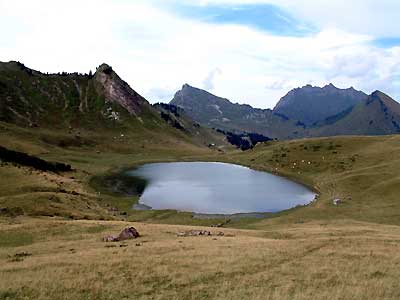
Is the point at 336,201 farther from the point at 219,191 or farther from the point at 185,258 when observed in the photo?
the point at 185,258

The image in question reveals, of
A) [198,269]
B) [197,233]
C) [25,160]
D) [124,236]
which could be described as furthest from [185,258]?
[25,160]

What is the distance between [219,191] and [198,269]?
306ft

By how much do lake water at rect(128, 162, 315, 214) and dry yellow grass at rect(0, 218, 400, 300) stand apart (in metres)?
55.1

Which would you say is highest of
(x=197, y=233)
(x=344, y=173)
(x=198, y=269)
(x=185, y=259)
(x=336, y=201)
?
(x=344, y=173)

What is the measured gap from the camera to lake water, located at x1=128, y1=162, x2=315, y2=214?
106000mm


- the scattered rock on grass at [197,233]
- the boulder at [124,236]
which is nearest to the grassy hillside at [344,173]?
the scattered rock on grass at [197,233]

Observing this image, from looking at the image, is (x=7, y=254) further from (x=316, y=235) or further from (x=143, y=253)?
(x=316, y=235)

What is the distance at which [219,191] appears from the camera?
417 ft

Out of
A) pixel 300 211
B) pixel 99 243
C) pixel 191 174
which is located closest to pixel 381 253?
pixel 99 243

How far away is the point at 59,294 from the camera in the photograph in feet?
91.1

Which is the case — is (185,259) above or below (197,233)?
below

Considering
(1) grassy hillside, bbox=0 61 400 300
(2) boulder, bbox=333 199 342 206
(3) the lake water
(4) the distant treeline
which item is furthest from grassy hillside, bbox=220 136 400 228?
(4) the distant treeline

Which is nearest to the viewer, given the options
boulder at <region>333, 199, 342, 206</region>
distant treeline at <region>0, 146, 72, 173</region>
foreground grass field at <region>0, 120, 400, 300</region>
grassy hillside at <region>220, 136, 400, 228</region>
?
foreground grass field at <region>0, 120, 400, 300</region>

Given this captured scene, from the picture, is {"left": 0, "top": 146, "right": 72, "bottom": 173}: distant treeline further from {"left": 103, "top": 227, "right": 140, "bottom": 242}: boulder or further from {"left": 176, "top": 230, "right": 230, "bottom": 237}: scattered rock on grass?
{"left": 103, "top": 227, "right": 140, "bottom": 242}: boulder
